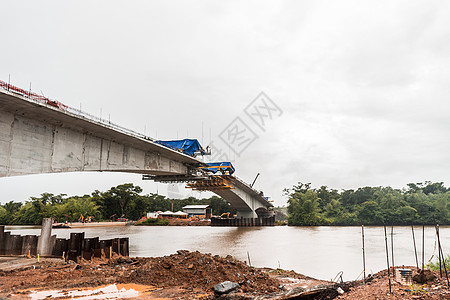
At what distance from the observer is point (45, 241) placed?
15930 millimetres

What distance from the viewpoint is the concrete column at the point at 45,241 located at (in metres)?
15.7

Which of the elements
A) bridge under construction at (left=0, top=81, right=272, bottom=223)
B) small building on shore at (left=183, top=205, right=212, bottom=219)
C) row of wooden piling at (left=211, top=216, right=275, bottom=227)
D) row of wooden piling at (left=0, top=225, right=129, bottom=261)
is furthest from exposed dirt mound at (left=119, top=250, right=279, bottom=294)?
small building on shore at (left=183, top=205, right=212, bottom=219)

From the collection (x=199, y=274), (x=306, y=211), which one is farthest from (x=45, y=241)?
(x=306, y=211)

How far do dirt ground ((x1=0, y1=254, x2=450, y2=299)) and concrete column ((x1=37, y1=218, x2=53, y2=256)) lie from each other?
3.33 m

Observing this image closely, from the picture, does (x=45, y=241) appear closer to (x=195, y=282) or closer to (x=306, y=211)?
(x=195, y=282)

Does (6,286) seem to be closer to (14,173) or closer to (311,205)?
(14,173)

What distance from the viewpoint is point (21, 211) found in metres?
70.8

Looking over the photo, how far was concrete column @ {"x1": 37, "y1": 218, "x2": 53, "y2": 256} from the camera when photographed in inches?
617

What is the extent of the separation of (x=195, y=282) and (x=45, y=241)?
1040cm

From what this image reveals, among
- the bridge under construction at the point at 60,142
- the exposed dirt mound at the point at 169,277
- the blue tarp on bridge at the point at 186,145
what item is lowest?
the exposed dirt mound at the point at 169,277

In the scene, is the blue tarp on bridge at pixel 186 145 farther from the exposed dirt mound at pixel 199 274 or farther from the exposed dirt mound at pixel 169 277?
the exposed dirt mound at pixel 199 274

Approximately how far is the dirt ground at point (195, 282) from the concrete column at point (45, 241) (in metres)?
3.33

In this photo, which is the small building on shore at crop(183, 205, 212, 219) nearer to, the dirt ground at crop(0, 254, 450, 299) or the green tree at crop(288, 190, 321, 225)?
the green tree at crop(288, 190, 321, 225)

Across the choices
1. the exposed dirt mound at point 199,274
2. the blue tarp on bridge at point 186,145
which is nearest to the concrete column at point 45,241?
the exposed dirt mound at point 199,274
